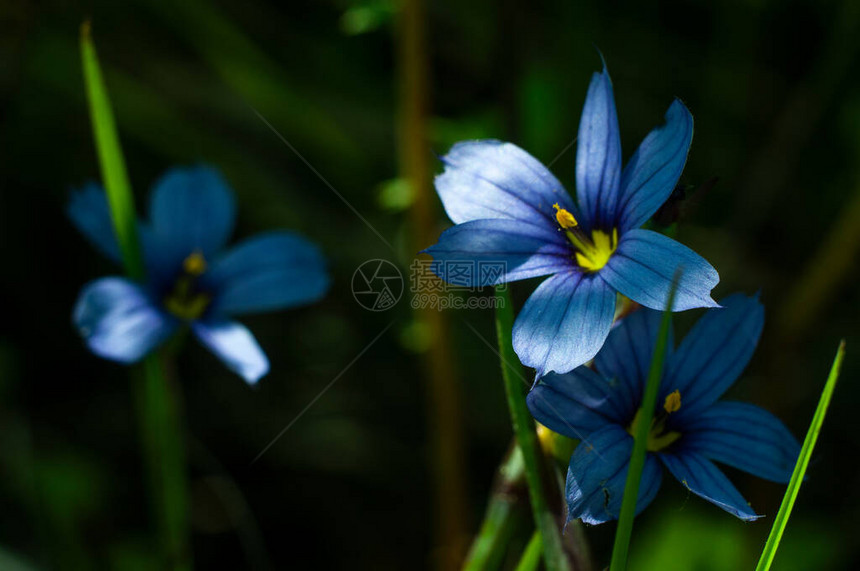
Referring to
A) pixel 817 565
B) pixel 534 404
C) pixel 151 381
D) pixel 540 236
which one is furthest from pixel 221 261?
pixel 817 565

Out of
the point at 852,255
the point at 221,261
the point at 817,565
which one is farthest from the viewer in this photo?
the point at 852,255

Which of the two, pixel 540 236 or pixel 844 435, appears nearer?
pixel 540 236

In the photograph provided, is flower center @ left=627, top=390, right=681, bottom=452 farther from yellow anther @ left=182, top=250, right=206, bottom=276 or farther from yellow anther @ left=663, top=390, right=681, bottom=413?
yellow anther @ left=182, top=250, right=206, bottom=276

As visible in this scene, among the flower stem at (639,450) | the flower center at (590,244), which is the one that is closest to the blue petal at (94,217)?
the flower center at (590,244)

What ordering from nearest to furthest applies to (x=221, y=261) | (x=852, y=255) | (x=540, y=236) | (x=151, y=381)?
(x=540, y=236) < (x=151, y=381) < (x=221, y=261) < (x=852, y=255)

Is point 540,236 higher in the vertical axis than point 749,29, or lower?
lower

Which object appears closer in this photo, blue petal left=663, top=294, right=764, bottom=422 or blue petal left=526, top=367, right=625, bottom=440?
blue petal left=526, top=367, right=625, bottom=440

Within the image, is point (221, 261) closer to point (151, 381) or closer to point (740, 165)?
point (151, 381)

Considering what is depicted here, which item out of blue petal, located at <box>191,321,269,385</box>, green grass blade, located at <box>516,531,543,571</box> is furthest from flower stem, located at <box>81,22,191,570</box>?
green grass blade, located at <box>516,531,543,571</box>
